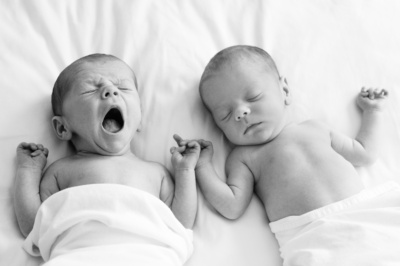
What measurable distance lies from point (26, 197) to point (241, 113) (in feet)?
1.89

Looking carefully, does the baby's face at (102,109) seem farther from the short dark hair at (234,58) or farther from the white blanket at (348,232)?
the white blanket at (348,232)

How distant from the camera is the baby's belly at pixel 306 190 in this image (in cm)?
132

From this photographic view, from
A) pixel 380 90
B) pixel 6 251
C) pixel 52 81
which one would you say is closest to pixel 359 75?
pixel 380 90

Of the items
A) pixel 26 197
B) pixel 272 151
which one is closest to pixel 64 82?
pixel 26 197

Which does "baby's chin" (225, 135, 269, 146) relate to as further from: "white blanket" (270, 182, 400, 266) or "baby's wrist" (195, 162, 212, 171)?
"white blanket" (270, 182, 400, 266)

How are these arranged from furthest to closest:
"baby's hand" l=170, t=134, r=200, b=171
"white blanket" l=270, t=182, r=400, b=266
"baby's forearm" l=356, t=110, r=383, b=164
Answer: "baby's forearm" l=356, t=110, r=383, b=164 < "baby's hand" l=170, t=134, r=200, b=171 < "white blanket" l=270, t=182, r=400, b=266

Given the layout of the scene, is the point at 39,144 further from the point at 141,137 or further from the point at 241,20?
the point at 241,20

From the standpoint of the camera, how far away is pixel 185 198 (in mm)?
1334

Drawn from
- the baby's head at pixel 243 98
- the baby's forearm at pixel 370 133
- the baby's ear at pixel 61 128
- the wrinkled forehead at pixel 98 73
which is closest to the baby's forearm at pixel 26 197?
the baby's ear at pixel 61 128

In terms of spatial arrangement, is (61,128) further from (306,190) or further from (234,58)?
(306,190)

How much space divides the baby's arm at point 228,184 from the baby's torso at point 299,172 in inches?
1.2

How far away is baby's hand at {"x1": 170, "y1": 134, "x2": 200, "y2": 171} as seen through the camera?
1.37 meters

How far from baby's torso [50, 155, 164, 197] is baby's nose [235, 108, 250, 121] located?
0.81 feet

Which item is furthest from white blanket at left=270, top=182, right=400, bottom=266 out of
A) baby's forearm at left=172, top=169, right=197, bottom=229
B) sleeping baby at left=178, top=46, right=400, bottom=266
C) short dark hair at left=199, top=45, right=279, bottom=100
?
short dark hair at left=199, top=45, right=279, bottom=100
